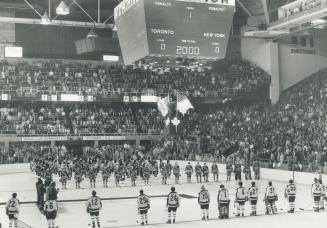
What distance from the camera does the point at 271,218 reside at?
19.0 m

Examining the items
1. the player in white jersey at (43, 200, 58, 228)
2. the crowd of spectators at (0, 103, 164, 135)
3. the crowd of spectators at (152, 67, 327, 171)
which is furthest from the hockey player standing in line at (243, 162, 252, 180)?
the player in white jersey at (43, 200, 58, 228)

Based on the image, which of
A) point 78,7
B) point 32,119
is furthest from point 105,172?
point 78,7

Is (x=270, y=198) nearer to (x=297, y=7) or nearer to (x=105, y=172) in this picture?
(x=105, y=172)

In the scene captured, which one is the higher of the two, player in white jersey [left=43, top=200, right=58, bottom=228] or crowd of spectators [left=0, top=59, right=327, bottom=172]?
crowd of spectators [left=0, top=59, right=327, bottom=172]

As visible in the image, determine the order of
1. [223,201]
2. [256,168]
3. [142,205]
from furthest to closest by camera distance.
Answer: [256,168] < [223,201] < [142,205]

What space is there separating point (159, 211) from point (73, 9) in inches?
1153

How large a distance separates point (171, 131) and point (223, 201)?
30918 millimetres

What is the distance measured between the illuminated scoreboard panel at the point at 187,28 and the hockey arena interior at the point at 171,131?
0.04 metres

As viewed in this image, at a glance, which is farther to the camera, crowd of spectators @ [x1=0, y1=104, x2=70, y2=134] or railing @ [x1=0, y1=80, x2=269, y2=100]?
railing @ [x1=0, y1=80, x2=269, y2=100]

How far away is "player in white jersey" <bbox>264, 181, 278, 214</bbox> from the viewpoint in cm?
1957

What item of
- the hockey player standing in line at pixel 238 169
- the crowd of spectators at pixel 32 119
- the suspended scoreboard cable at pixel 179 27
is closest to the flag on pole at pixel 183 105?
the hockey player standing in line at pixel 238 169

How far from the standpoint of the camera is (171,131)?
49.8 meters

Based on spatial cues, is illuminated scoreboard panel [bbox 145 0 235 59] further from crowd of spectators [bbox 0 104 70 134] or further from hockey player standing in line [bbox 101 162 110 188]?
crowd of spectators [bbox 0 104 70 134]

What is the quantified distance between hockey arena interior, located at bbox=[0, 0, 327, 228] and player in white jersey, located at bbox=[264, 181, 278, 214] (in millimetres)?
63
